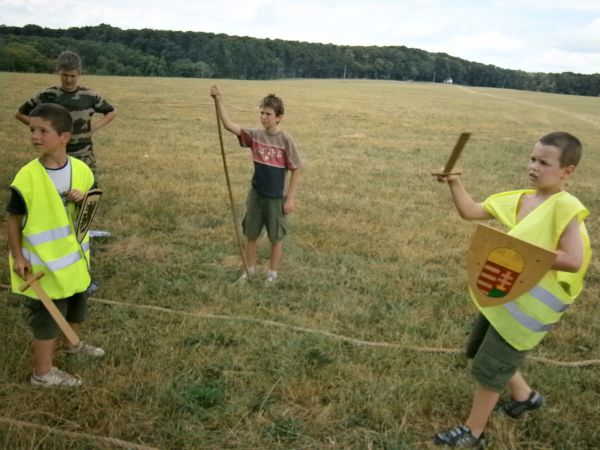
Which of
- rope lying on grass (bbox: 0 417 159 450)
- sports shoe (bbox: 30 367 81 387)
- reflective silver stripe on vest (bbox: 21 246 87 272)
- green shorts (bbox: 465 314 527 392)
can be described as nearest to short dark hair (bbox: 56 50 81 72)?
reflective silver stripe on vest (bbox: 21 246 87 272)

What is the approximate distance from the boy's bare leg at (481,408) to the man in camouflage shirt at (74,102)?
4.71m

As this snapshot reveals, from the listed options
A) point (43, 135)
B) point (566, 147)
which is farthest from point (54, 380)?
point (566, 147)

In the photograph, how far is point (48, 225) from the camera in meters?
3.10

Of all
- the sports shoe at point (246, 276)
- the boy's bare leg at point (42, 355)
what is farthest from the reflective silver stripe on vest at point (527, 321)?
the sports shoe at point (246, 276)

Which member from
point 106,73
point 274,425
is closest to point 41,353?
point 274,425

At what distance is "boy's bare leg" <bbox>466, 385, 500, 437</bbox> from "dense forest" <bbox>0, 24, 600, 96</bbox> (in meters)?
68.8

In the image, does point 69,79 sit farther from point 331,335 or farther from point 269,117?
point 331,335

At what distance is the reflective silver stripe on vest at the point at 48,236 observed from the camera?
10.0 ft

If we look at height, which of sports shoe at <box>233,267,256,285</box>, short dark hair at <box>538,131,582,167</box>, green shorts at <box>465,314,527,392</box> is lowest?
sports shoe at <box>233,267,256,285</box>

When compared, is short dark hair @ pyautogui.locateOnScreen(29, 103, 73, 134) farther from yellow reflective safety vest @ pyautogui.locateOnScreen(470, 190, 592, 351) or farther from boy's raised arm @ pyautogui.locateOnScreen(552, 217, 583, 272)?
boy's raised arm @ pyautogui.locateOnScreen(552, 217, 583, 272)

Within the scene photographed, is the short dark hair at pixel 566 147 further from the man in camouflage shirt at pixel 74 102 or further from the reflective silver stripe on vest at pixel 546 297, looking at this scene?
the man in camouflage shirt at pixel 74 102

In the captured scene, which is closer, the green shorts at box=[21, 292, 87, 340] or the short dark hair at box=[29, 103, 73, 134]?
the short dark hair at box=[29, 103, 73, 134]

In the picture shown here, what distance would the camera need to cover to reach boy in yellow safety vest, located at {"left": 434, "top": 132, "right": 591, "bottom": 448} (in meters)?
2.61

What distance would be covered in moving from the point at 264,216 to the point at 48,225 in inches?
102
